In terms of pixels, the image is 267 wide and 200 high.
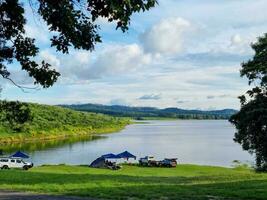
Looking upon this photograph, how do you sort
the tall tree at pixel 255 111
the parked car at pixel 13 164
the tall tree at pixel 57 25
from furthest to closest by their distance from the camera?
the parked car at pixel 13 164 → the tall tree at pixel 255 111 → the tall tree at pixel 57 25

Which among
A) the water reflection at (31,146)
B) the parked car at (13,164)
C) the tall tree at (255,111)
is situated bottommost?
the water reflection at (31,146)

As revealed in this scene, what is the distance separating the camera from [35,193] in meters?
19.6

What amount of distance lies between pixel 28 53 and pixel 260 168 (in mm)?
33538

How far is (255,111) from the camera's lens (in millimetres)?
37656

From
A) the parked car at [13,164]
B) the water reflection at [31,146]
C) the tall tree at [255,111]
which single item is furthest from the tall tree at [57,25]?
the water reflection at [31,146]

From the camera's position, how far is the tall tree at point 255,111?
125 feet

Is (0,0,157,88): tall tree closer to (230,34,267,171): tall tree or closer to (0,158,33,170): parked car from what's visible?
(230,34,267,171): tall tree

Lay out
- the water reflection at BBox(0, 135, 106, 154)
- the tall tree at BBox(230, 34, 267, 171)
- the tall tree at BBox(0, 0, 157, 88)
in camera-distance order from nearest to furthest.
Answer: the tall tree at BBox(0, 0, 157, 88) < the tall tree at BBox(230, 34, 267, 171) < the water reflection at BBox(0, 135, 106, 154)

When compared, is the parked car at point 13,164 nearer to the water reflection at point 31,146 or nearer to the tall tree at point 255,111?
the tall tree at point 255,111

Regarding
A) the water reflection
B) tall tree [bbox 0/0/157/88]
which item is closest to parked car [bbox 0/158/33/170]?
the water reflection

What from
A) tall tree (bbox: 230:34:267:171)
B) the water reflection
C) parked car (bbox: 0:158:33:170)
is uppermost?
tall tree (bbox: 230:34:267:171)

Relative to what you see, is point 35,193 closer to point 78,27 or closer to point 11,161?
point 78,27

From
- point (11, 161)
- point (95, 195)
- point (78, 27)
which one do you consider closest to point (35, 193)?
point (95, 195)

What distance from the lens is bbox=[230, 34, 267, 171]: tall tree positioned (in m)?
38.0
